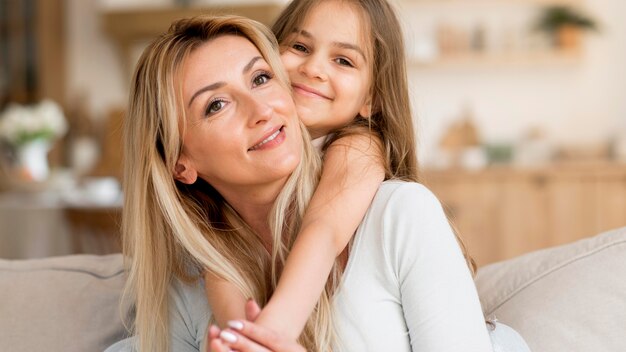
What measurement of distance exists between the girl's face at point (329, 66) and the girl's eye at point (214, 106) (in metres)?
0.26

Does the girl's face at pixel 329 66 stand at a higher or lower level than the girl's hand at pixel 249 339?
higher

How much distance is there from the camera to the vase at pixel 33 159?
4.85 metres

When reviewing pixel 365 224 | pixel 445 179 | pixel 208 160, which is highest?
pixel 208 160

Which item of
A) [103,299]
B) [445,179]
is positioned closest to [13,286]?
[103,299]

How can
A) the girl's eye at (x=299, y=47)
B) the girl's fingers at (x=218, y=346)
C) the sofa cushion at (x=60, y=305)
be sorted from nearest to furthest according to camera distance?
the girl's fingers at (x=218, y=346)
the sofa cushion at (x=60, y=305)
the girl's eye at (x=299, y=47)

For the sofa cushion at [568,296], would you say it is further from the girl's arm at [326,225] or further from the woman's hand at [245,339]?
the woman's hand at [245,339]

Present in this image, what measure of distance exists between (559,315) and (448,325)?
0.35m

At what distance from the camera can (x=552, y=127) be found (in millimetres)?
5703

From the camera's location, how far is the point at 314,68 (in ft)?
5.73

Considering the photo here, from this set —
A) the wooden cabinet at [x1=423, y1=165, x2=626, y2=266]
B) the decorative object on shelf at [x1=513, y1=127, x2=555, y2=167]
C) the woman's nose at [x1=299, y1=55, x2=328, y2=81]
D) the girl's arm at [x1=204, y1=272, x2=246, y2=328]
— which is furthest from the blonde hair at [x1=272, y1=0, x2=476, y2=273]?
the decorative object on shelf at [x1=513, y1=127, x2=555, y2=167]

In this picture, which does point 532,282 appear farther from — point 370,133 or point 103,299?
point 103,299

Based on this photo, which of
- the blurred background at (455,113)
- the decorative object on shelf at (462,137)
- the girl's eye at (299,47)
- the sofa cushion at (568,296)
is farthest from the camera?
the decorative object on shelf at (462,137)

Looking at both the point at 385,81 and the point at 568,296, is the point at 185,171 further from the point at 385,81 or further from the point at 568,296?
the point at 568,296

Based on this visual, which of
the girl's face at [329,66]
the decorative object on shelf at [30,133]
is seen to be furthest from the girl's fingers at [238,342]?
the decorative object on shelf at [30,133]
